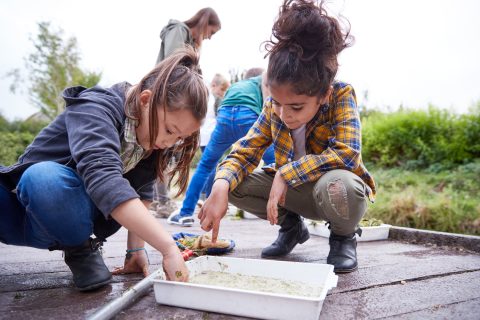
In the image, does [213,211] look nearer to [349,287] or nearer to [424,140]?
[349,287]

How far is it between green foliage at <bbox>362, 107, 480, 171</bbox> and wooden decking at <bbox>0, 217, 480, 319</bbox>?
3.70 metres

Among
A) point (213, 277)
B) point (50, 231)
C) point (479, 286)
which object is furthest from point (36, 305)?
point (479, 286)

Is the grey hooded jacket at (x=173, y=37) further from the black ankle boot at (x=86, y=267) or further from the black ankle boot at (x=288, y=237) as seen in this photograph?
the black ankle boot at (x=86, y=267)

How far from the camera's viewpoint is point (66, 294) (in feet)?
4.50

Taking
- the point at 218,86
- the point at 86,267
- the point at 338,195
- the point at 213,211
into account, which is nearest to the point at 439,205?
the point at 338,195

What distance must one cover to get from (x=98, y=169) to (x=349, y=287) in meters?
0.96

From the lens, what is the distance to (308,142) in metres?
1.93

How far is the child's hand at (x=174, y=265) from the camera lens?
48.0 inches

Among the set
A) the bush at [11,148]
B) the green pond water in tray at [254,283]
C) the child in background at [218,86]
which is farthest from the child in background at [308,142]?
the bush at [11,148]

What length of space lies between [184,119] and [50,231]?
0.59m

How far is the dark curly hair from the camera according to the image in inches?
63.0

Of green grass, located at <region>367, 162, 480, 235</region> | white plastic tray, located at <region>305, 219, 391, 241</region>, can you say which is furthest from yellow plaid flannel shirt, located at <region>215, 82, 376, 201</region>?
green grass, located at <region>367, 162, 480, 235</region>

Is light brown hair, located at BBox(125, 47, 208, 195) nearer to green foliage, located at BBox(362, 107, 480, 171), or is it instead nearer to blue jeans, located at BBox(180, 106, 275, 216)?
blue jeans, located at BBox(180, 106, 275, 216)

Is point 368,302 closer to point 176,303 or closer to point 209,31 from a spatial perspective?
point 176,303
